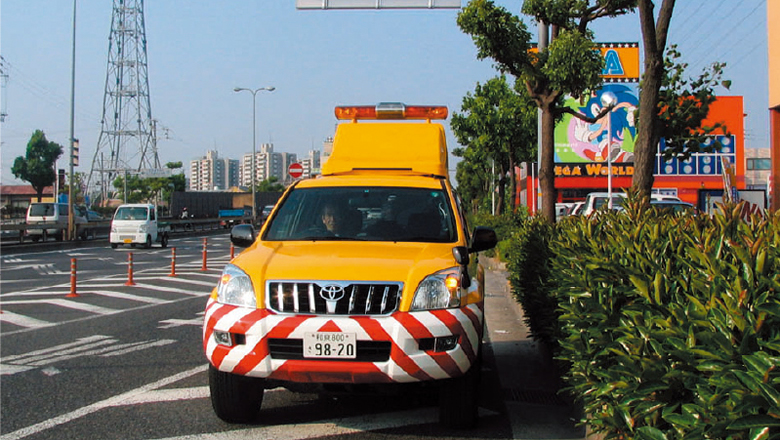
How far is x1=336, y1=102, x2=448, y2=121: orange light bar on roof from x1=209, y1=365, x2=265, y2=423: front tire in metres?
4.64

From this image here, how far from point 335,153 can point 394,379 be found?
4.33 metres

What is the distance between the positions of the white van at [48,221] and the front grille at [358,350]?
33.6 meters

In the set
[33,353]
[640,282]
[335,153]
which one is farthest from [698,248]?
[33,353]

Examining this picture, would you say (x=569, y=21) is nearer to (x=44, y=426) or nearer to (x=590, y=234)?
(x=590, y=234)

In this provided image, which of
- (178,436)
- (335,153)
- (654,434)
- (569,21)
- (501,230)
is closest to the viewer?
(654,434)

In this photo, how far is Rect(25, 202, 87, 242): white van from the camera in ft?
115

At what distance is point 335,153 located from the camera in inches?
329

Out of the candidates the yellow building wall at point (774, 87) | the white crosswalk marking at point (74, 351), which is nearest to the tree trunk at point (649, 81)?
the white crosswalk marking at point (74, 351)

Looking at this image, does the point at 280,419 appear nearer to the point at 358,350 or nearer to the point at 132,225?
the point at 358,350

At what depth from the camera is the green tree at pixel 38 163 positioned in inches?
3219

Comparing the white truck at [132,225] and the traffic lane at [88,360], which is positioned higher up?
the white truck at [132,225]

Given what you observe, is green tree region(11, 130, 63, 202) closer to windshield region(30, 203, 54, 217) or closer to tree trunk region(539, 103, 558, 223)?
windshield region(30, 203, 54, 217)

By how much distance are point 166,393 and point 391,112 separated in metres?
4.45

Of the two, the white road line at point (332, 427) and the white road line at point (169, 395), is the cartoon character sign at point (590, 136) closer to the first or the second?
the white road line at point (169, 395)
